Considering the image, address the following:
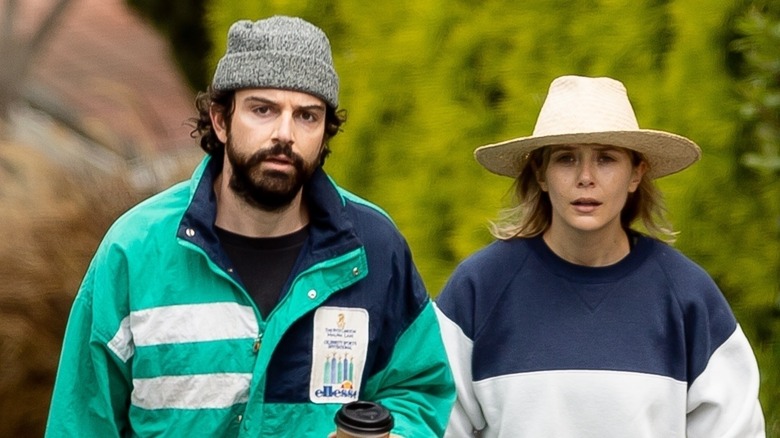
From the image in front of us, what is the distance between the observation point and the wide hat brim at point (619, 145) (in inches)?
154

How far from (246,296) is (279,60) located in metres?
0.54

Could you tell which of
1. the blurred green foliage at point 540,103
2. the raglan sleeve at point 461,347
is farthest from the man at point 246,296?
the blurred green foliage at point 540,103

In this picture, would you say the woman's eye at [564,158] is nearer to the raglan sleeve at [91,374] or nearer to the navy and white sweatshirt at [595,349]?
the navy and white sweatshirt at [595,349]

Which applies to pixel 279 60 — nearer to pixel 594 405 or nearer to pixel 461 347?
pixel 461 347

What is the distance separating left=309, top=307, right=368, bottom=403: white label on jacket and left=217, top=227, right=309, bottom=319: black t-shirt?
0.12m

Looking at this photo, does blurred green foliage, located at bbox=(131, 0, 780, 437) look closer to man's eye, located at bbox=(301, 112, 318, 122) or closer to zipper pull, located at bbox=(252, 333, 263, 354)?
man's eye, located at bbox=(301, 112, 318, 122)

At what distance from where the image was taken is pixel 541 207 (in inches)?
162

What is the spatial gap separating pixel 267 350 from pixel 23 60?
248 inches

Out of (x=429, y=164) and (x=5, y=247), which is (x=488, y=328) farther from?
(x=5, y=247)

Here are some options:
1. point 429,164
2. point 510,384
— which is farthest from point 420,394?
point 429,164

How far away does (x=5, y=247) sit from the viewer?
246 inches

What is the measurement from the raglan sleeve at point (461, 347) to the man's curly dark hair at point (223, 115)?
18.3 inches

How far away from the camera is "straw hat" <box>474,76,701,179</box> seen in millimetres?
3914

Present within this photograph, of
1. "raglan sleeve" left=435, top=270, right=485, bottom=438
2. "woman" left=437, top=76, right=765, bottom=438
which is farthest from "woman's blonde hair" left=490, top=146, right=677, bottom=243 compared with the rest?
"raglan sleeve" left=435, top=270, right=485, bottom=438
